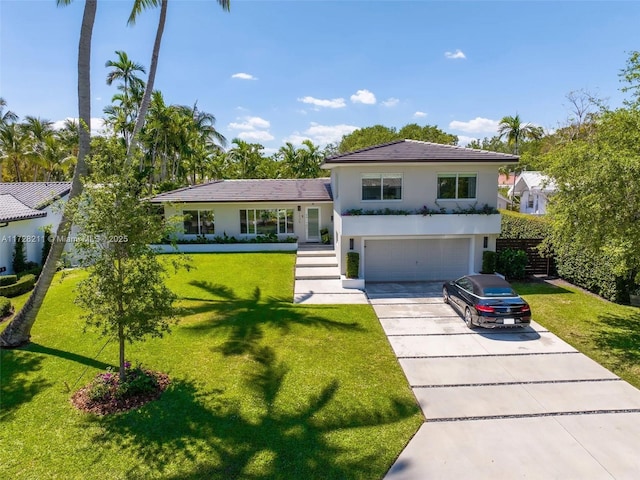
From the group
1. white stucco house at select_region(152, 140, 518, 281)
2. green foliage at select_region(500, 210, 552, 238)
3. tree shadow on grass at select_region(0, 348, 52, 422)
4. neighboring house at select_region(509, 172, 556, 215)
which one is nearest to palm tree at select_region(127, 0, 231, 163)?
white stucco house at select_region(152, 140, 518, 281)

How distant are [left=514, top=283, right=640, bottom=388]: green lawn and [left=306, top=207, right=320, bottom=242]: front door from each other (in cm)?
1276

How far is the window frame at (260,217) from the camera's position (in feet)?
84.7

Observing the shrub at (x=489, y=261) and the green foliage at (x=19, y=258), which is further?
the green foliage at (x=19, y=258)

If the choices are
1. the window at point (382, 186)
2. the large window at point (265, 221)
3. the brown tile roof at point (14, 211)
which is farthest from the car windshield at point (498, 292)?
the brown tile roof at point (14, 211)

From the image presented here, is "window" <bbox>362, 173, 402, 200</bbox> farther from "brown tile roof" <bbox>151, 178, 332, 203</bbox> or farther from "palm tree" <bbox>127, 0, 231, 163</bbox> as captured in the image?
"palm tree" <bbox>127, 0, 231, 163</bbox>

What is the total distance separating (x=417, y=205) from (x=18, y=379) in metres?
15.8

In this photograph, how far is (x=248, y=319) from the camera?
527 inches

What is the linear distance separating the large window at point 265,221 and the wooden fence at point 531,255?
13.1 meters

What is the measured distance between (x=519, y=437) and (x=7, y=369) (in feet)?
39.3

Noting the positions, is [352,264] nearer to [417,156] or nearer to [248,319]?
[417,156]

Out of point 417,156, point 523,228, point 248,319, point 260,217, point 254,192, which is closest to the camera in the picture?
point 248,319

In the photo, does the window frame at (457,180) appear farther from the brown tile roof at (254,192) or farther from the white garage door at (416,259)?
the brown tile roof at (254,192)

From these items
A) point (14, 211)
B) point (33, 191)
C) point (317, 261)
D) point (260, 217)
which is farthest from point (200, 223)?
point (33, 191)

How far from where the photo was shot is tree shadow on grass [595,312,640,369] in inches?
419
